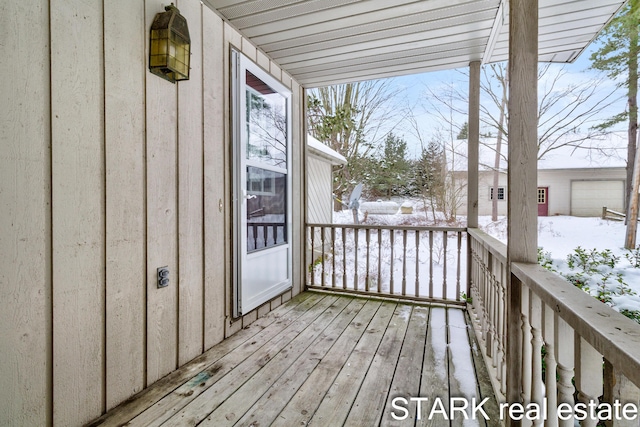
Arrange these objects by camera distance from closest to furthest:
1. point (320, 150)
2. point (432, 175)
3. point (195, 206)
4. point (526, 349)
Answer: point (526, 349) < point (195, 206) < point (320, 150) < point (432, 175)

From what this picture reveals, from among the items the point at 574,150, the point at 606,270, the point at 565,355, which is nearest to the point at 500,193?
the point at 574,150

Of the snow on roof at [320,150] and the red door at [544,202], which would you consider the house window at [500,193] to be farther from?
the snow on roof at [320,150]

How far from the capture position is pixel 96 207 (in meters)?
1.50

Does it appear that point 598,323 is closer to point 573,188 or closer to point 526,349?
point 526,349

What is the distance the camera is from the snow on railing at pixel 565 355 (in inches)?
23.9

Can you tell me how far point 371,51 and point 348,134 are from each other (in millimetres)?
6892

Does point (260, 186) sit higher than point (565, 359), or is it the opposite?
point (260, 186)

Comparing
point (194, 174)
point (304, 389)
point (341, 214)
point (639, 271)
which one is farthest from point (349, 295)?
point (341, 214)

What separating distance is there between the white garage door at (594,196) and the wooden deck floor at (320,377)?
13.5 m

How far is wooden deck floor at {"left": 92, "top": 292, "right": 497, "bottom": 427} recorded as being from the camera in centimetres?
155

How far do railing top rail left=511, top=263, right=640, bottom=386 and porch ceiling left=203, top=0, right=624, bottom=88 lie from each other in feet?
6.85

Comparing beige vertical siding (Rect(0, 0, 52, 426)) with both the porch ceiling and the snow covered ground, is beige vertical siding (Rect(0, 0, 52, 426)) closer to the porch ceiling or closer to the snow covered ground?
the porch ceiling

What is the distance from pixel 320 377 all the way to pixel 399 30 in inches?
105

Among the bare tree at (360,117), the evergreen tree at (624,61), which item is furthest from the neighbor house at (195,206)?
the bare tree at (360,117)
